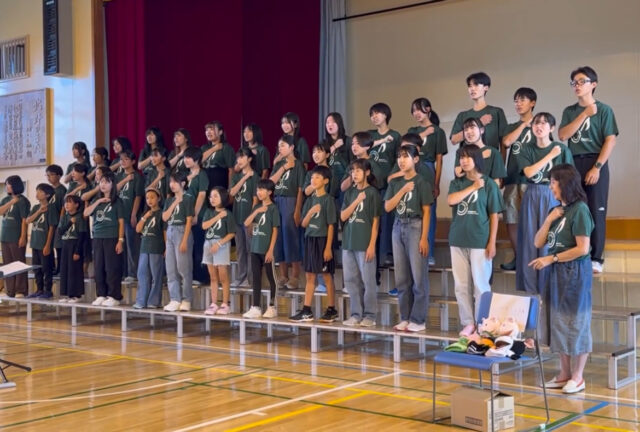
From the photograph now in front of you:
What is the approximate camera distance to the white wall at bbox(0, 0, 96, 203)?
10.5 m

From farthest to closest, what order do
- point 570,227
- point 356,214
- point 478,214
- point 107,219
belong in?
point 107,219
point 356,214
point 478,214
point 570,227

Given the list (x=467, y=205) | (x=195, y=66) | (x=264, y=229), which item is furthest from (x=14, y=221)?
(x=467, y=205)

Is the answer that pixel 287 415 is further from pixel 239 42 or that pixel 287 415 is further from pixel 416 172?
pixel 239 42

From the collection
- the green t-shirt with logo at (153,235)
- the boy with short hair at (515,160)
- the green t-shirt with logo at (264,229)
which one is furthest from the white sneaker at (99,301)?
the boy with short hair at (515,160)

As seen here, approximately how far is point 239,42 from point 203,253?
3.68m

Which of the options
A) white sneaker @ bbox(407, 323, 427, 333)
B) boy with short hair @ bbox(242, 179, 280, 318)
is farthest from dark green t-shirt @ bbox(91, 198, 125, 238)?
white sneaker @ bbox(407, 323, 427, 333)

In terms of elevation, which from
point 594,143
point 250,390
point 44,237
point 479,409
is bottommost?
point 250,390

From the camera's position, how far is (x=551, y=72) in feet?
31.3

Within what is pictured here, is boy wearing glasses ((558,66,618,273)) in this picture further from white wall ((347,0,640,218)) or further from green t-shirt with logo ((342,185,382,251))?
white wall ((347,0,640,218))

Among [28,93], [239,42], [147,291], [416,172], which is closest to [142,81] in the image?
[239,42]

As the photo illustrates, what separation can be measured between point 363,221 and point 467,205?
1068 millimetres

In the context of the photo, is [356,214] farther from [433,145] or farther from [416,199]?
[433,145]

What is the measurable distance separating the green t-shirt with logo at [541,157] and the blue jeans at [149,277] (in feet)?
12.7

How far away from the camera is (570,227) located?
4.94 meters
